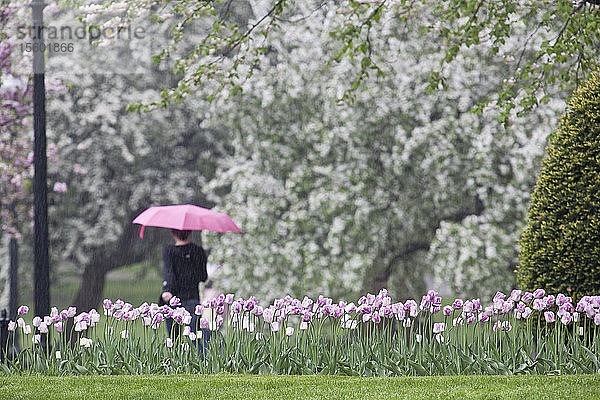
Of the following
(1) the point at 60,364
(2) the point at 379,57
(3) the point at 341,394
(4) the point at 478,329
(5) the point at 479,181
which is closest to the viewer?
(3) the point at 341,394

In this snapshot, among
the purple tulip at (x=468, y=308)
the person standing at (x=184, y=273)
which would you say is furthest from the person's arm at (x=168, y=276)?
the purple tulip at (x=468, y=308)

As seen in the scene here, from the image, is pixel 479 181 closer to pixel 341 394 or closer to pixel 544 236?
pixel 544 236

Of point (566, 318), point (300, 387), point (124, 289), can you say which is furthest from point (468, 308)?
point (124, 289)

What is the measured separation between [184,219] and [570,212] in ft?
12.0

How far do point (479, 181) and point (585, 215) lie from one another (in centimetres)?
383

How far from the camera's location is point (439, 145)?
10.8 meters

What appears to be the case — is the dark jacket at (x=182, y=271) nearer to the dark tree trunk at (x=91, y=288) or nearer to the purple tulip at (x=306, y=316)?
the purple tulip at (x=306, y=316)

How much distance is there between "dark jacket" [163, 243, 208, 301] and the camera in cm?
756

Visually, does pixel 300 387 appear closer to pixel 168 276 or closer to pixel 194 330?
pixel 194 330

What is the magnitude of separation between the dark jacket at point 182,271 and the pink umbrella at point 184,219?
0.24 m

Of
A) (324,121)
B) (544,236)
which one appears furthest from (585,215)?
(324,121)

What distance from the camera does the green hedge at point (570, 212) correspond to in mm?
6641

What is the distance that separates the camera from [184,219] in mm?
7875

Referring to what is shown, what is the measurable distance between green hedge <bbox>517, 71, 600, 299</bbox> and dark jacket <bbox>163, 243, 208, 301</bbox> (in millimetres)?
3071
